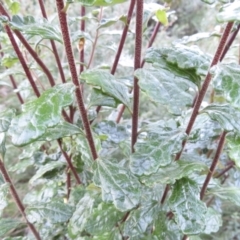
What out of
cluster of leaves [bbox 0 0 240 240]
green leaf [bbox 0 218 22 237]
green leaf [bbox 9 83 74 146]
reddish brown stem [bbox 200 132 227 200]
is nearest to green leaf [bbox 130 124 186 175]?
cluster of leaves [bbox 0 0 240 240]

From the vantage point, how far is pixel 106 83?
→ 93 centimetres

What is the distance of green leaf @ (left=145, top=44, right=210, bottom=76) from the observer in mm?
877

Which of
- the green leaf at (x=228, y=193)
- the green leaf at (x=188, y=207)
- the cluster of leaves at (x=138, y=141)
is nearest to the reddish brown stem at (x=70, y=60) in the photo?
the cluster of leaves at (x=138, y=141)

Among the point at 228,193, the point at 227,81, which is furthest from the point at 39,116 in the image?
the point at 228,193

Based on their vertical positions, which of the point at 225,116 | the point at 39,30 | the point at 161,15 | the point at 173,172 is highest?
the point at 39,30

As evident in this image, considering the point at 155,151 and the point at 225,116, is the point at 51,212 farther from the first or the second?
the point at 225,116

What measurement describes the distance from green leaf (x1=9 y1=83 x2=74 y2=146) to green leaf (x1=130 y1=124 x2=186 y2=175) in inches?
8.1

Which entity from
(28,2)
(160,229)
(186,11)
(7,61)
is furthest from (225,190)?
(186,11)

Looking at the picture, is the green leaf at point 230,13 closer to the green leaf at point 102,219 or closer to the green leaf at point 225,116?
the green leaf at point 225,116

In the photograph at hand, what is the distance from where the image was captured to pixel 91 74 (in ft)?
2.96

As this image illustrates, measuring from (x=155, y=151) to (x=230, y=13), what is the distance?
1.16 ft

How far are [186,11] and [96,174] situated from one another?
12.7ft

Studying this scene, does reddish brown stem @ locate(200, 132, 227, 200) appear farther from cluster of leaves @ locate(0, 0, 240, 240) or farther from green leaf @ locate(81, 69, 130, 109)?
green leaf @ locate(81, 69, 130, 109)

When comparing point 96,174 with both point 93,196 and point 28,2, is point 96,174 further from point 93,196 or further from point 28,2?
point 28,2
